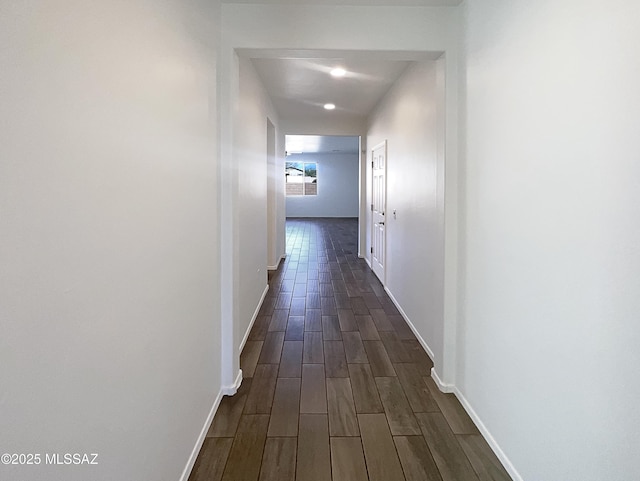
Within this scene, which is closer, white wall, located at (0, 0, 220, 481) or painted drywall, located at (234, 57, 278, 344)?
white wall, located at (0, 0, 220, 481)

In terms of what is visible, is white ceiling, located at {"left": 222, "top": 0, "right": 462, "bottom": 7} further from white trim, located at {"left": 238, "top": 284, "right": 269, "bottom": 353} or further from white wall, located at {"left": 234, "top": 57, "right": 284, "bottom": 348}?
white trim, located at {"left": 238, "top": 284, "right": 269, "bottom": 353}

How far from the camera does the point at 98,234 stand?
3.46 ft

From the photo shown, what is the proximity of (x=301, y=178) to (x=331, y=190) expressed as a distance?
1.30 m

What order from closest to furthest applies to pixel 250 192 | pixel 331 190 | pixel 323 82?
pixel 250 192 < pixel 323 82 < pixel 331 190

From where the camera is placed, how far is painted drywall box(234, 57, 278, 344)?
10.2ft

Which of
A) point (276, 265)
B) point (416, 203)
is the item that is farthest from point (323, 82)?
point (276, 265)

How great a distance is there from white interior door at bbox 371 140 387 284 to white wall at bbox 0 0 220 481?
3859 millimetres

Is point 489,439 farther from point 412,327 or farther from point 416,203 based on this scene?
point 416,203

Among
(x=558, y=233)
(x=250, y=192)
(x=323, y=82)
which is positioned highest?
(x=323, y=82)

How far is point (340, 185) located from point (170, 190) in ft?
46.8

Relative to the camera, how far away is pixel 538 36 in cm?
158

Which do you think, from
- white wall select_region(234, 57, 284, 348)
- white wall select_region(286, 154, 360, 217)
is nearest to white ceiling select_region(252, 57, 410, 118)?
white wall select_region(234, 57, 284, 348)

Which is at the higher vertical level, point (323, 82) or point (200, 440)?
point (323, 82)

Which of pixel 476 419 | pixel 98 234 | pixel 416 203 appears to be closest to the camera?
pixel 98 234
